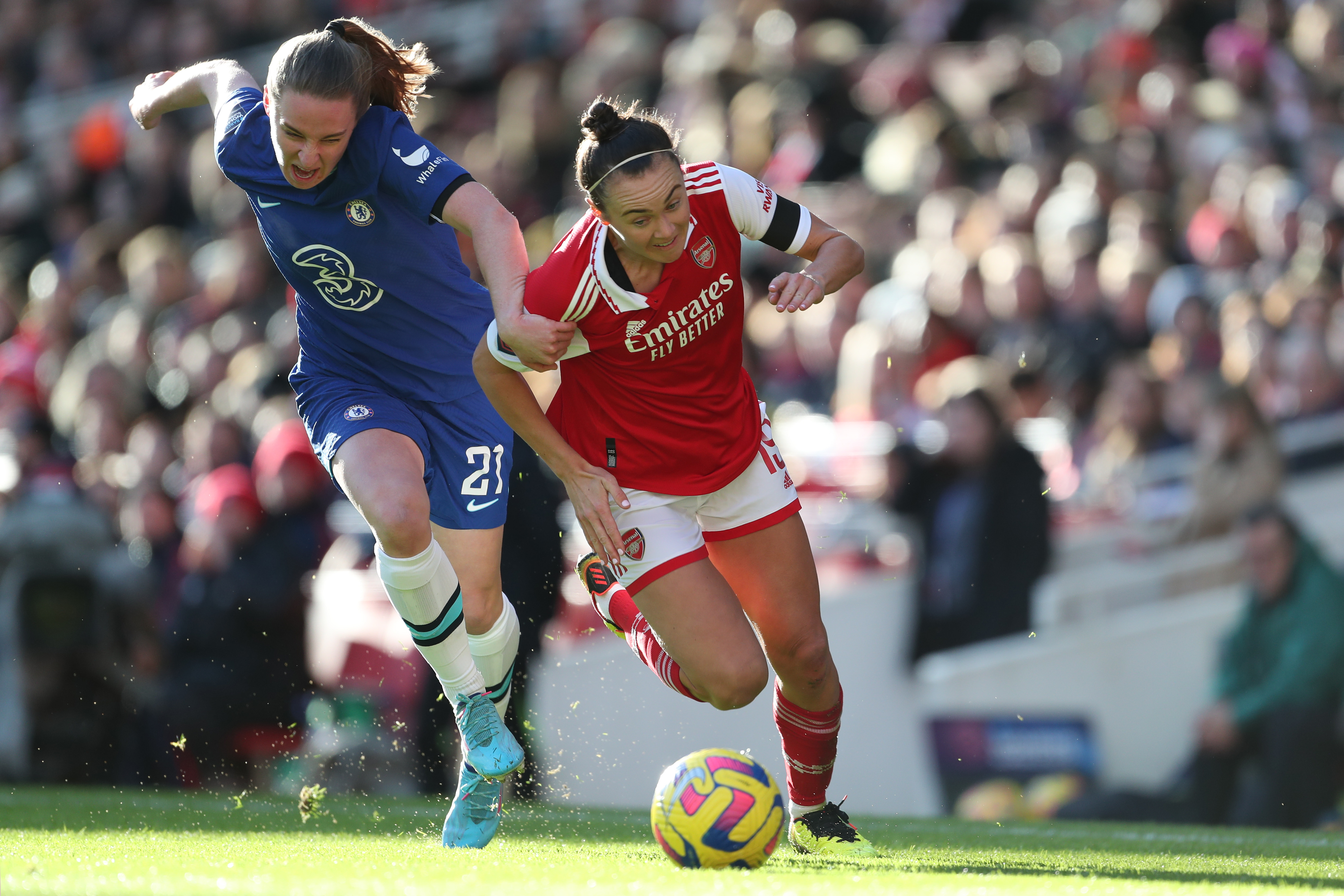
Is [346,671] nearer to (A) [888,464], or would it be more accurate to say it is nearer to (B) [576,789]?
(B) [576,789]

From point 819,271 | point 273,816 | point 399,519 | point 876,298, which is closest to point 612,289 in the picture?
point 819,271

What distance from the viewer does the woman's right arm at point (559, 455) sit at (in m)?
5.30

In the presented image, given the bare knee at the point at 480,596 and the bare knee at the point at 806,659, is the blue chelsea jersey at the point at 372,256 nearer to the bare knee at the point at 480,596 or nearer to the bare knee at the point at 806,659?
the bare knee at the point at 480,596

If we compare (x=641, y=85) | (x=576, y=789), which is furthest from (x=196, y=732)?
(x=641, y=85)

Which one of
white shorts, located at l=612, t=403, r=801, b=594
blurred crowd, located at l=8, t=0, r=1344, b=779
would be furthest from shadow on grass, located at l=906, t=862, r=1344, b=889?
blurred crowd, located at l=8, t=0, r=1344, b=779

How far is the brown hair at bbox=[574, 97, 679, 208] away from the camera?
505 centimetres

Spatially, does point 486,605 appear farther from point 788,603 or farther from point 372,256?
point 372,256

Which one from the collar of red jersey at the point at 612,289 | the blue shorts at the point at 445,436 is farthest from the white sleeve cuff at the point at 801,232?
the blue shorts at the point at 445,436

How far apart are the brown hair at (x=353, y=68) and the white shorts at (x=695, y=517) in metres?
1.61

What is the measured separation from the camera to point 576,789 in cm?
803

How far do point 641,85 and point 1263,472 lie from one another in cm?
666

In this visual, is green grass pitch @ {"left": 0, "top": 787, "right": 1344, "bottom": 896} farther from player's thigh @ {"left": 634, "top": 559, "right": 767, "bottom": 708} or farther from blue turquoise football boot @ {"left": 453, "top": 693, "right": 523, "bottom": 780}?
player's thigh @ {"left": 634, "top": 559, "right": 767, "bottom": 708}

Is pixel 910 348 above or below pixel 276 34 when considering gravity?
below

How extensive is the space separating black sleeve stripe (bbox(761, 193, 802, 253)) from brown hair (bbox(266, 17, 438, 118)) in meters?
1.28
